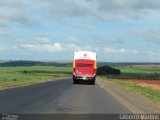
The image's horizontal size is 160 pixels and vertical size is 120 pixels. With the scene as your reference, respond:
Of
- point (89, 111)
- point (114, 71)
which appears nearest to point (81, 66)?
point (89, 111)

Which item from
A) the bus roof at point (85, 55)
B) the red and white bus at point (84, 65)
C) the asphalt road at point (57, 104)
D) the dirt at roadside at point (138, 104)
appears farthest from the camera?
the red and white bus at point (84, 65)

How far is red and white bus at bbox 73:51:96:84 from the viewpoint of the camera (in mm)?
55219

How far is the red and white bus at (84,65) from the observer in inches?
2174

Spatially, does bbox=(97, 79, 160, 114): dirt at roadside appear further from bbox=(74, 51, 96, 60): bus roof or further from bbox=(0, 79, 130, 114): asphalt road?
bbox=(74, 51, 96, 60): bus roof

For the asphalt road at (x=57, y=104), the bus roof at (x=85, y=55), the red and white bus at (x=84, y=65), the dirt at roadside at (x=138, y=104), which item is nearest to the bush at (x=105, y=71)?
the red and white bus at (x=84, y=65)

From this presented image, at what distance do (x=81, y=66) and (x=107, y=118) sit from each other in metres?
38.6

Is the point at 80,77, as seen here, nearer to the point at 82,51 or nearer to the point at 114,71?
the point at 82,51

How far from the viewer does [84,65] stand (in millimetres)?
55531

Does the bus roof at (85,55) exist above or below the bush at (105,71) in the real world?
above

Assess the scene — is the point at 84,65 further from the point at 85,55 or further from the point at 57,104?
the point at 57,104

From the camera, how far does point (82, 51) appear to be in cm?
5509

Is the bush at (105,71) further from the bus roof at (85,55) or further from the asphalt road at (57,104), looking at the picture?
the asphalt road at (57,104)

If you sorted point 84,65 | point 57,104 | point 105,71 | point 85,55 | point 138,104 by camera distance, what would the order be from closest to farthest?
point 57,104 < point 138,104 < point 85,55 < point 84,65 < point 105,71

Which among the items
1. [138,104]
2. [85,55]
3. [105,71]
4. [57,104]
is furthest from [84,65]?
[105,71]
